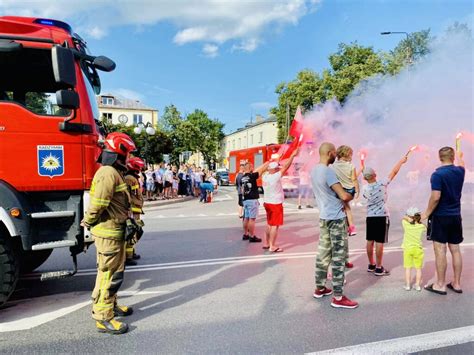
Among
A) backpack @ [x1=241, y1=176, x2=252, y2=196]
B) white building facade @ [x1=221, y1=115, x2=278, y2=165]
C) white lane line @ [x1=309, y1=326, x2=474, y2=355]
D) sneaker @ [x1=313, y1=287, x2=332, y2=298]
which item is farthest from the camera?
white building facade @ [x1=221, y1=115, x2=278, y2=165]

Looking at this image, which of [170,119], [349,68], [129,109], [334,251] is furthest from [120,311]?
[129,109]

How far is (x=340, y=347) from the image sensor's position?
137 inches

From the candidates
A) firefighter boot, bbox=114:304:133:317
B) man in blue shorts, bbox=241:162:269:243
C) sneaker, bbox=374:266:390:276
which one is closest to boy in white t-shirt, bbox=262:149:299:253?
man in blue shorts, bbox=241:162:269:243

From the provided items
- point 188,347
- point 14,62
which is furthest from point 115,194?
point 14,62

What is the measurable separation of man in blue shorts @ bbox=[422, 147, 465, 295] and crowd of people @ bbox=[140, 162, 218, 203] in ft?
47.6

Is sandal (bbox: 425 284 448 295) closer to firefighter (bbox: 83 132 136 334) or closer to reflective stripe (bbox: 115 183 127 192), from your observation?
firefighter (bbox: 83 132 136 334)

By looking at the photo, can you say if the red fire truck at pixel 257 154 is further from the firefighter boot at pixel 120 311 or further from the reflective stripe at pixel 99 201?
the reflective stripe at pixel 99 201

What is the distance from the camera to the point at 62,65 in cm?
394

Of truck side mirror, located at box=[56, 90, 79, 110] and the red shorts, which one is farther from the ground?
truck side mirror, located at box=[56, 90, 79, 110]

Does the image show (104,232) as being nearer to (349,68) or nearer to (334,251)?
(334,251)

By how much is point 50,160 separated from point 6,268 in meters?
1.18

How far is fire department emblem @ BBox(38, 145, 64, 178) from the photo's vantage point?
411 centimetres

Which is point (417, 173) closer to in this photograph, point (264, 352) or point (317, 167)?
point (317, 167)

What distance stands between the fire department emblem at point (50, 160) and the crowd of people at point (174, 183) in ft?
45.3
